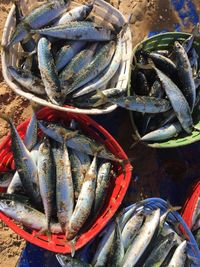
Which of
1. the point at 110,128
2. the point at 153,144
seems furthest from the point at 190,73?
the point at 110,128

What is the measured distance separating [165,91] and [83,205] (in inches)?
46.8

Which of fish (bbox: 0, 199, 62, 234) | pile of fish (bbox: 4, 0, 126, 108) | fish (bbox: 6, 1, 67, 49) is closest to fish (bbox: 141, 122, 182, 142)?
pile of fish (bbox: 4, 0, 126, 108)

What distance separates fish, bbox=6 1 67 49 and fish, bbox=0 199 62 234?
1215 millimetres

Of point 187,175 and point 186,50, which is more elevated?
point 186,50

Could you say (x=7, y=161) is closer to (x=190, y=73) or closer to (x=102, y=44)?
(x=102, y=44)

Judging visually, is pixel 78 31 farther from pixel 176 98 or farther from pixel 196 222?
pixel 196 222

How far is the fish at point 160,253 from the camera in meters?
3.43

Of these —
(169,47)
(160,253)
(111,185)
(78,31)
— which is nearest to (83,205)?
(111,185)

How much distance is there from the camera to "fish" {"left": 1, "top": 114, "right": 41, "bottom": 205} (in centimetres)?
311

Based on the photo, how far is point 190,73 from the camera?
3449mm

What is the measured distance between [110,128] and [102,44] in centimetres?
85

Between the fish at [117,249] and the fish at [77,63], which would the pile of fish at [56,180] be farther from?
the fish at [77,63]

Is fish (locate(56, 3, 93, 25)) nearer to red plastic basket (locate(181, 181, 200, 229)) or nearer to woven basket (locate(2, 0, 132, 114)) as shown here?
woven basket (locate(2, 0, 132, 114))

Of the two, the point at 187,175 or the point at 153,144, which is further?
the point at 187,175
